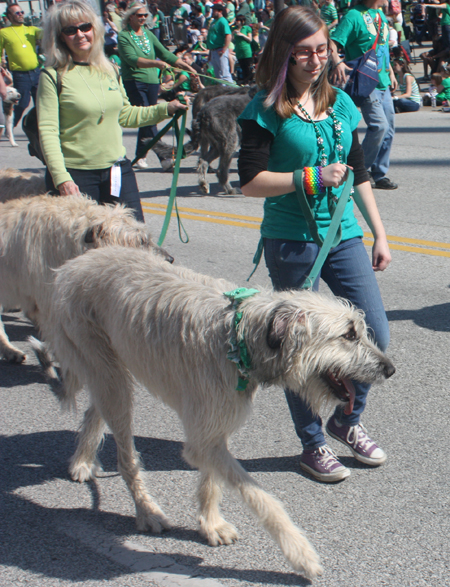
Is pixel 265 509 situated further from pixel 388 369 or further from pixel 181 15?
pixel 181 15

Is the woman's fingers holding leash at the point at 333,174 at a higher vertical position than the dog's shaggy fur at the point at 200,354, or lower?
higher

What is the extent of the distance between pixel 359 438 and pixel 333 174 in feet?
4.83

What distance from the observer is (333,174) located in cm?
282

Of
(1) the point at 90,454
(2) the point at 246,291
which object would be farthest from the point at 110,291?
(1) the point at 90,454

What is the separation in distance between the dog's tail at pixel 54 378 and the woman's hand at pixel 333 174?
173cm

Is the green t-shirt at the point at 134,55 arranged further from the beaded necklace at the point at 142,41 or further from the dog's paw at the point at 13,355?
the dog's paw at the point at 13,355

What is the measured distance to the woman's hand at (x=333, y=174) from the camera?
2818mm

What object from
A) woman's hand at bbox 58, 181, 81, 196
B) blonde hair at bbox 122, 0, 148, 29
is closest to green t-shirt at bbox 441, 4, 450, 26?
blonde hair at bbox 122, 0, 148, 29

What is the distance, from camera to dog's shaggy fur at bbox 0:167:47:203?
5342 mm

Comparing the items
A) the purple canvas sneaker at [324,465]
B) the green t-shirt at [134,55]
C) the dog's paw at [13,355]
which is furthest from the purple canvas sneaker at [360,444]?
the green t-shirt at [134,55]

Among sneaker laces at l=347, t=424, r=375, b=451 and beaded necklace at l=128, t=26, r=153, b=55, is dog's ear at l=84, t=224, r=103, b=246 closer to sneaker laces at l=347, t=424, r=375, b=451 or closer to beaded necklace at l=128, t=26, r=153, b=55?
sneaker laces at l=347, t=424, r=375, b=451

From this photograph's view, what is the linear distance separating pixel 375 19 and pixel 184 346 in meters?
6.96

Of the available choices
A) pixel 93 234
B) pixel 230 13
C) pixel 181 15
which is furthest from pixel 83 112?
pixel 181 15

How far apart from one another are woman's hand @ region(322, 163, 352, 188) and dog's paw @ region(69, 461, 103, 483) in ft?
6.45
